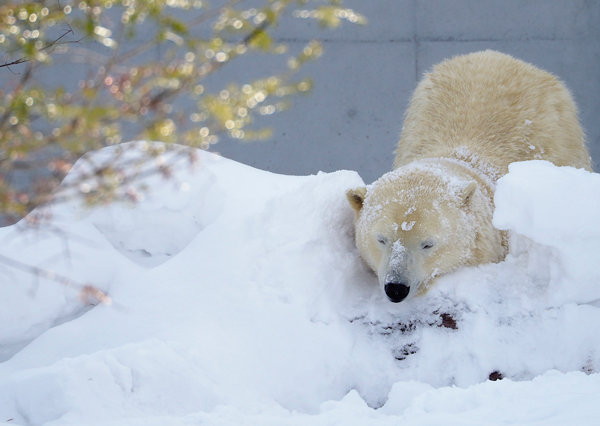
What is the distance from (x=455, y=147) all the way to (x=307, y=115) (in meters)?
2.42

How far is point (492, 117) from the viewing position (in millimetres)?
3619

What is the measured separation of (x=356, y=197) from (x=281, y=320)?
78cm

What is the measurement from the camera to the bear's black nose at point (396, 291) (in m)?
2.52

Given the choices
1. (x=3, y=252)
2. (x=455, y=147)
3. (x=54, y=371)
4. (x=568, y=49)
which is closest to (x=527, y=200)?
(x=455, y=147)

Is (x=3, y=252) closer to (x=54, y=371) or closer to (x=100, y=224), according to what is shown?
(x=100, y=224)

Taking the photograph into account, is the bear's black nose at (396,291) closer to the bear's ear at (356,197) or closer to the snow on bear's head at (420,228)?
the snow on bear's head at (420,228)

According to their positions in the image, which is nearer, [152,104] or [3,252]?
[152,104]

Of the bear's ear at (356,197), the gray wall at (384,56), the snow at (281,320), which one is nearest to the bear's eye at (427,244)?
the snow at (281,320)

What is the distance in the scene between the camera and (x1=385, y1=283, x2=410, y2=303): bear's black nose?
252 cm

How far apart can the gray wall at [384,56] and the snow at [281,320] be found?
111 inches

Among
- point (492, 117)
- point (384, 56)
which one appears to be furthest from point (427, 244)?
point (384, 56)

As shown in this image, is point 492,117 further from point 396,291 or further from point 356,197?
point 396,291

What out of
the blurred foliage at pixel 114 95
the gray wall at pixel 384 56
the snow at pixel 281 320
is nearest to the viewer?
the blurred foliage at pixel 114 95

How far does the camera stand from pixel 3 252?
2693 millimetres
